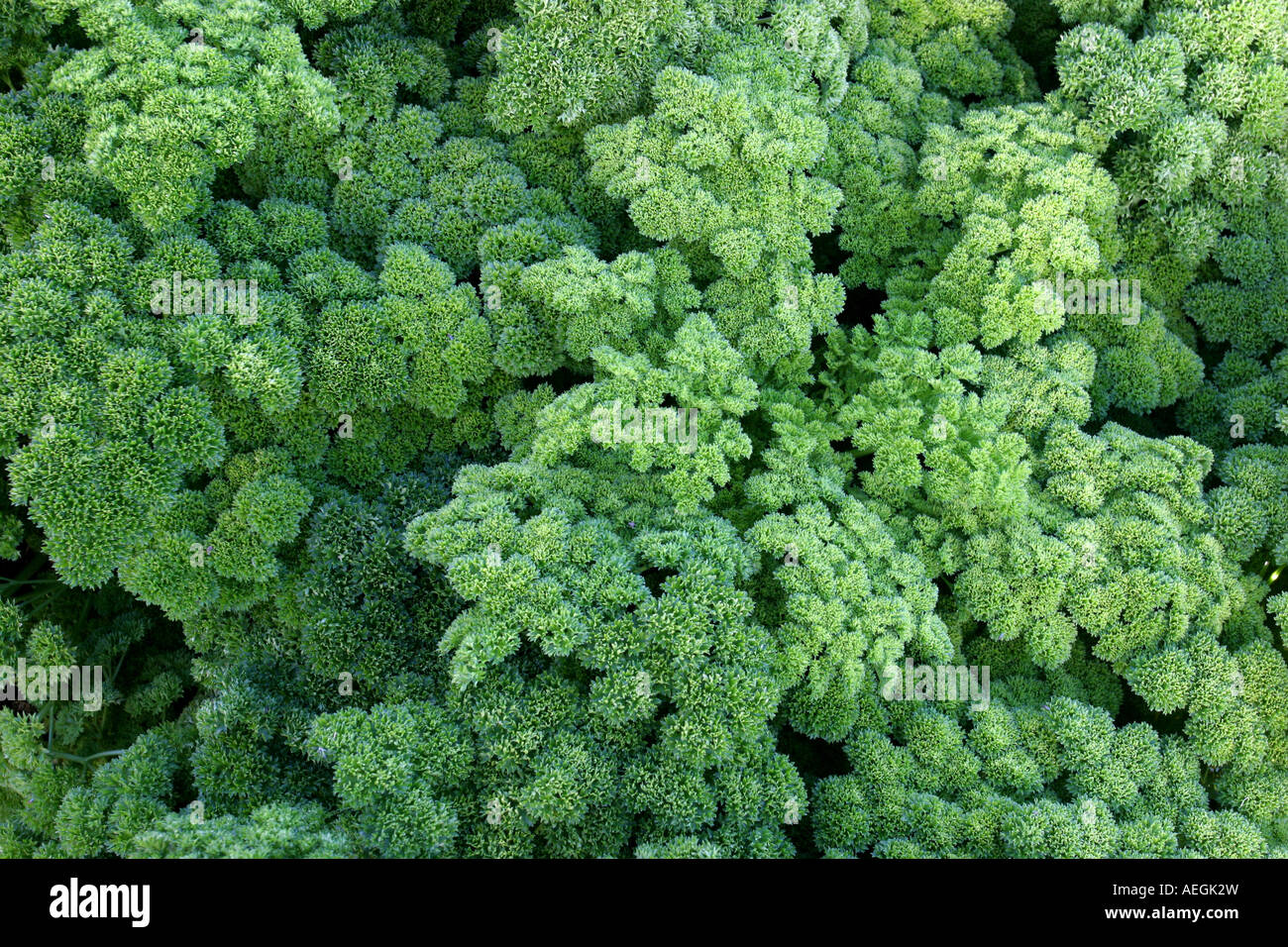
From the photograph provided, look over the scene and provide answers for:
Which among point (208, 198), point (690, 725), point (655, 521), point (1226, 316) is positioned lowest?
point (690, 725)

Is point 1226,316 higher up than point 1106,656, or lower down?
higher up

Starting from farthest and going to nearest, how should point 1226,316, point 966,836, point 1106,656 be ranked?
1. point 1226,316
2. point 1106,656
3. point 966,836

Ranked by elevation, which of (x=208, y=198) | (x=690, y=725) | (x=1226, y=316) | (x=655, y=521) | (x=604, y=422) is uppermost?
(x=208, y=198)

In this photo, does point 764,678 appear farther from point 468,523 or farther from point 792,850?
point 468,523

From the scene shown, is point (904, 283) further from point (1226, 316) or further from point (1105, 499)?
point (1226, 316)

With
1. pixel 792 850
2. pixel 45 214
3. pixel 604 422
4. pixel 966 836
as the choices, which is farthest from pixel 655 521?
pixel 45 214

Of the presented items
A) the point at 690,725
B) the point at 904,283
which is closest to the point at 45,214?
the point at 690,725
